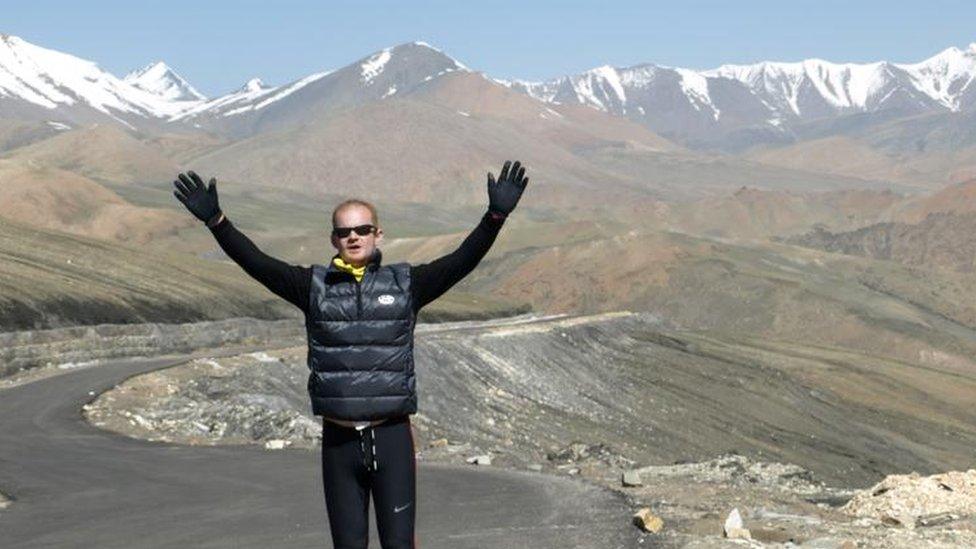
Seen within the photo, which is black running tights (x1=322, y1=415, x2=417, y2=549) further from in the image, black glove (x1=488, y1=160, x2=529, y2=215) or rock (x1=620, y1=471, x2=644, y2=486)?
rock (x1=620, y1=471, x2=644, y2=486)

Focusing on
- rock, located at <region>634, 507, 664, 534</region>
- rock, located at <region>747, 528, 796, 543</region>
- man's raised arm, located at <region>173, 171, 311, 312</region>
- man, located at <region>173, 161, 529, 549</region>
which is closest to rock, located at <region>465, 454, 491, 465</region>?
rock, located at <region>634, 507, 664, 534</region>

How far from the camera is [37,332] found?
161 ft

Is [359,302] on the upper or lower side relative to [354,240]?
lower

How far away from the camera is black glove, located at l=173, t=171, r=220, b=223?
29.3 feet

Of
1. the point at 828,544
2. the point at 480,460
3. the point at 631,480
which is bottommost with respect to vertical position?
the point at 480,460

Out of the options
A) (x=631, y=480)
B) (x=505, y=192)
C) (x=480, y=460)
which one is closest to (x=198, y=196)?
(x=505, y=192)

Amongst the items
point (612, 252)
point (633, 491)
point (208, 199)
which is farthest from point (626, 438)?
point (612, 252)

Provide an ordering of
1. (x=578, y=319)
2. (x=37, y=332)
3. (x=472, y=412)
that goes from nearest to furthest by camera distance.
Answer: (x=37, y=332) → (x=472, y=412) → (x=578, y=319)

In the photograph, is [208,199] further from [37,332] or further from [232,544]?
[37,332]

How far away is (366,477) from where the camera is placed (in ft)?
29.1

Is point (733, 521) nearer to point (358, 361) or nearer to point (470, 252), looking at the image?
point (470, 252)

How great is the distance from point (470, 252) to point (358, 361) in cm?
98

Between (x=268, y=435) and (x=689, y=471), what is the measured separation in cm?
798

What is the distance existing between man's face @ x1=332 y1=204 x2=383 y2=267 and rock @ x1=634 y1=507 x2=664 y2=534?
576 centimetres
